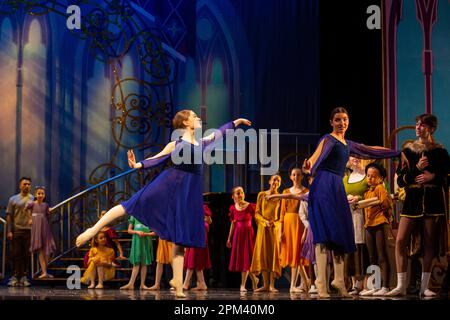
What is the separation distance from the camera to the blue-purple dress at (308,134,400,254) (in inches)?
252

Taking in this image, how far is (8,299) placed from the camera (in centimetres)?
592

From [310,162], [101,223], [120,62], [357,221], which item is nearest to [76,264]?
[120,62]

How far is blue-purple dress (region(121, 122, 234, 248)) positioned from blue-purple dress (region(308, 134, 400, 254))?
94cm

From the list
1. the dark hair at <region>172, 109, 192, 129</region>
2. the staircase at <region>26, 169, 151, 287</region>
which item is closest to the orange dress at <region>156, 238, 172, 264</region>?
the staircase at <region>26, 169, 151, 287</region>

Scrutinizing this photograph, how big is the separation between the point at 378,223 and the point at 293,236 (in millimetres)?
1364

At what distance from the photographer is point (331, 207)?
642 cm

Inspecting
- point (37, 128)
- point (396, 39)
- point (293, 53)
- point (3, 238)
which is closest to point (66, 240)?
point (3, 238)

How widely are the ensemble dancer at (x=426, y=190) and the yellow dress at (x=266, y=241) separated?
256 cm

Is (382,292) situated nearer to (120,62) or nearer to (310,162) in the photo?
(310,162)

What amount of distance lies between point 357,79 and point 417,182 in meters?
4.00

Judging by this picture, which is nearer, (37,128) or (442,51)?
(442,51)

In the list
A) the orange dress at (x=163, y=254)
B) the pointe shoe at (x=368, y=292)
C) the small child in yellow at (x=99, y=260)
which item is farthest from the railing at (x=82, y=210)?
the pointe shoe at (x=368, y=292)

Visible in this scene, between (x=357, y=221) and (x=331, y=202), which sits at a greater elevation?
(x=331, y=202)
